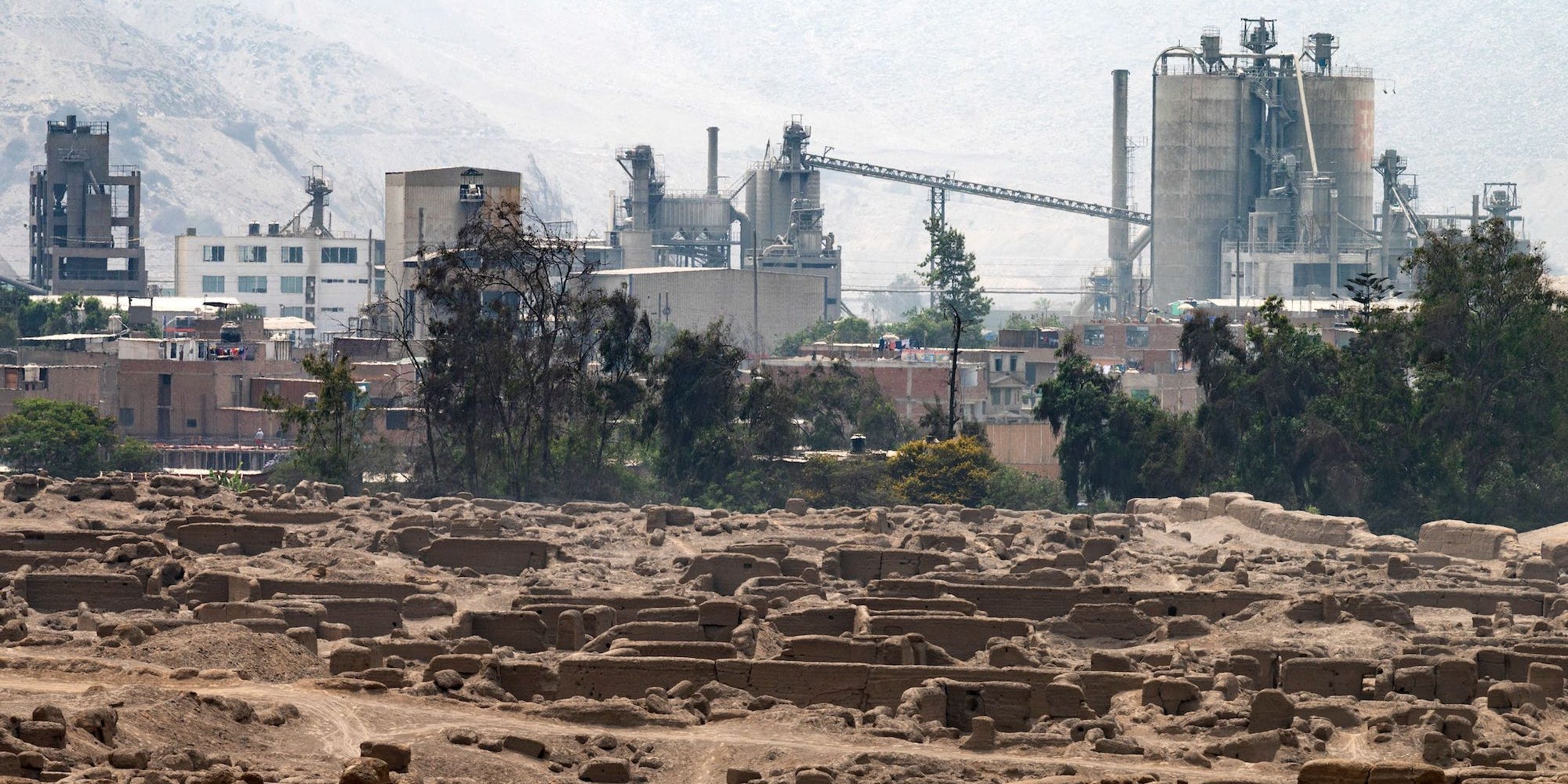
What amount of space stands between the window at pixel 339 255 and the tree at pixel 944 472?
87.9 m

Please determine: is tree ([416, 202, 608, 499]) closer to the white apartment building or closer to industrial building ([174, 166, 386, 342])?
industrial building ([174, 166, 386, 342])

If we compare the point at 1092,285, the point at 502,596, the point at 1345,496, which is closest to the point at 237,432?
the point at 1345,496

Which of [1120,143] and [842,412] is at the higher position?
[1120,143]

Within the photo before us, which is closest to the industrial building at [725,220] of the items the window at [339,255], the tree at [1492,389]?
the window at [339,255]

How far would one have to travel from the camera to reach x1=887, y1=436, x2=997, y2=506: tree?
62.5 m

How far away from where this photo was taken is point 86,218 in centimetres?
14062

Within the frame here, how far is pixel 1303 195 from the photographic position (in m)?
143

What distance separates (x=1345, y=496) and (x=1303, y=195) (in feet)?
277

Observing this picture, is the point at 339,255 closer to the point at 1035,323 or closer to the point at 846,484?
the point at 1035,323

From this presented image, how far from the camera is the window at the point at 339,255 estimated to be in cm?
14700

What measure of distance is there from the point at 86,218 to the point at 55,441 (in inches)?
2867

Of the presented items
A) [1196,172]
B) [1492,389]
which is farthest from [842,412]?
[1196,172]

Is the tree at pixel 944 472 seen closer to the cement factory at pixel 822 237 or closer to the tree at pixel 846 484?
the tree at pixel 846 484

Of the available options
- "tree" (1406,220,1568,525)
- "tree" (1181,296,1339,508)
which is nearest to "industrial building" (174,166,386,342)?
"tree" (1181,296,1339,508)
